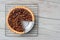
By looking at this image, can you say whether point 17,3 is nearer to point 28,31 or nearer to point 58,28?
point 28,31

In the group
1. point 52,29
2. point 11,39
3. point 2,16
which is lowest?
point 11,39

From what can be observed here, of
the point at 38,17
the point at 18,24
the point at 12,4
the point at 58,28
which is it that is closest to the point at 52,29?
the point at 58,28

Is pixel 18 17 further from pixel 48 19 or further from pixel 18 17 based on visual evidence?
pixel 48 19

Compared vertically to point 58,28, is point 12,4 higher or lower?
higher

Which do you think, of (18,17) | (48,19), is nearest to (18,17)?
(18,17)

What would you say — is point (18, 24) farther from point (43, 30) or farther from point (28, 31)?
point (43, 30)

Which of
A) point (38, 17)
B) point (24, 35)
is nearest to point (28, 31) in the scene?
point (24, 35)
